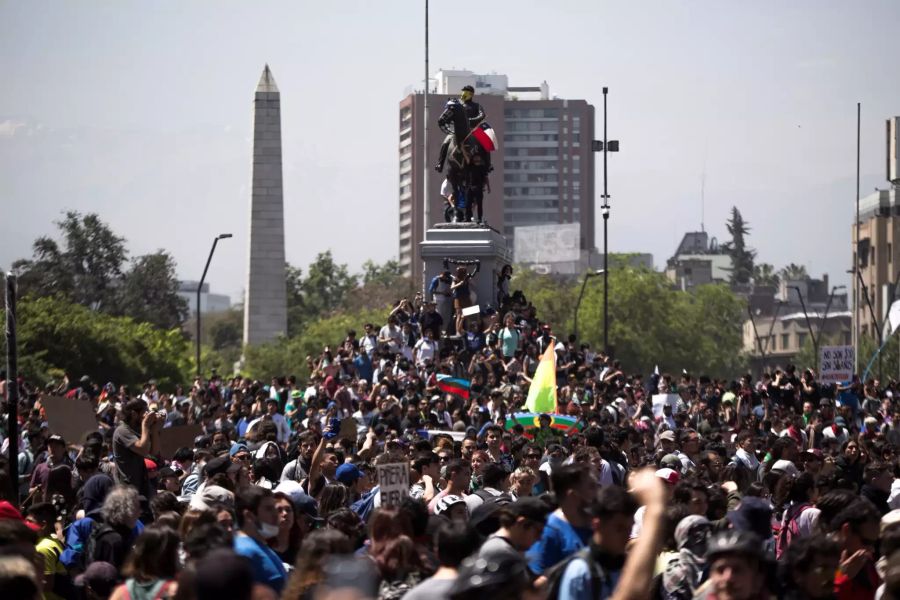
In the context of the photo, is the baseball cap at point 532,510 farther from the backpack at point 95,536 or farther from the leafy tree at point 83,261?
the leafy tree at point 83,261

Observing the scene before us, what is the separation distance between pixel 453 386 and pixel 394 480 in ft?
58.4

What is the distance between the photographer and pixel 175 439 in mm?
17844

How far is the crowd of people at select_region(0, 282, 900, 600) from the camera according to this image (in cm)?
706

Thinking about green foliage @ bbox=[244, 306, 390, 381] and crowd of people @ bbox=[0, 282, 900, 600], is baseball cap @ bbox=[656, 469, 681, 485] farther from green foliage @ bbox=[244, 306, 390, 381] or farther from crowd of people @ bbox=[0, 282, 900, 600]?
green foliage @ bbox=[244, 306, 390, 381]

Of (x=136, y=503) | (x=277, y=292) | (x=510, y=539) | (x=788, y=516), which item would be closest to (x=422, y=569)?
(x=510, y=539)

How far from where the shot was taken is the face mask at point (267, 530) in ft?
30.6

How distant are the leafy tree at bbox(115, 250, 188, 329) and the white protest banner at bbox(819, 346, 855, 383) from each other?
66.8m

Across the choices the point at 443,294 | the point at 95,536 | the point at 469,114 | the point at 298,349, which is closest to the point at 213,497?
the point at 95,536

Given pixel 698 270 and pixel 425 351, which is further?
pixel 698 270

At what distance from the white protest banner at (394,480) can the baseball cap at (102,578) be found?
230 centimetres

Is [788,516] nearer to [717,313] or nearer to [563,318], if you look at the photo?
[563,318]

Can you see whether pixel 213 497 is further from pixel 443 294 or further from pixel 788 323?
pixel 788 323

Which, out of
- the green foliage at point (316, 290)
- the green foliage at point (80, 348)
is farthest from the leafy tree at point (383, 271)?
the green foliage at point (80, 348)

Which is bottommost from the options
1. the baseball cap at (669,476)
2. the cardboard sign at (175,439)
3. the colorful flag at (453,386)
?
the colorful flag at (453,386)
